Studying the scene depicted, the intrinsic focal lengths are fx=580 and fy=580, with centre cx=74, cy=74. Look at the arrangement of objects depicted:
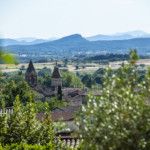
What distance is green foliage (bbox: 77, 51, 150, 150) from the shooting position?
10.1 metres

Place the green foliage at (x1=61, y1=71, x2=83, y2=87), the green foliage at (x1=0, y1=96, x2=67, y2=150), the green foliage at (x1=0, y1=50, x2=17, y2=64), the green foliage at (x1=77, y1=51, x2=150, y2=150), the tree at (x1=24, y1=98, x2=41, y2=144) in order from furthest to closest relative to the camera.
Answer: the green foliage at (x1=61, y1=71, x2=83, y2=87), the tree at (x1=24, y1=98, x2=41, y2=144), the green foliage at (x1=0, y1=96, x2=67, y2=150), the green foliage at (x1=77, y1=51, x2=150, y2=150), the green foliage at (x1=0, y1=50, x2=17, y2=64)

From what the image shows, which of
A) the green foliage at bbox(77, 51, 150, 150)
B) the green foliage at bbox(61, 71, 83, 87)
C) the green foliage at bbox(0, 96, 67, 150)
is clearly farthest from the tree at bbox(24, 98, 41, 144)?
the green foliage at bbox(61, 71, 83, 87)

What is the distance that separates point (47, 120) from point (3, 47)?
1939cm

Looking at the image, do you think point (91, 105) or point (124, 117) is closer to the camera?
point (124, 117)

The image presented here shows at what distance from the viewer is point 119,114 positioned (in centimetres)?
1037

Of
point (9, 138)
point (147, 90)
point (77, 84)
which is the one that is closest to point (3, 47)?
point (147, 90)

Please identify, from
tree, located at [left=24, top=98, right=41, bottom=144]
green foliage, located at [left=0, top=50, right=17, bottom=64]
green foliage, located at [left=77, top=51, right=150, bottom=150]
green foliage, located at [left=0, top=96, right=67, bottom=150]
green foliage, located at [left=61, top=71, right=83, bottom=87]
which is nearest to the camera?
green foliage, located at [left=0, top=50, right=17, bottom=64]

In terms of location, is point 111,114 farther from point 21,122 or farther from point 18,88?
point 18,88

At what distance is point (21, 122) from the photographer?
92.2 feet

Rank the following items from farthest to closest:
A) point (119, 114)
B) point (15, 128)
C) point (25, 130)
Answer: point (15, 128) < point (25, 130) < point (119, 114)

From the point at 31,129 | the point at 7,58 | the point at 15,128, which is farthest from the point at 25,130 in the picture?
the point at 7,58

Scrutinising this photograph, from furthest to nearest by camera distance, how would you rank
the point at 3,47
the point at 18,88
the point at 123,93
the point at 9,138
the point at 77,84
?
the point at 77,84 → the point at 18,88 → the point at 9,138 → the point at 123,93 → the point at 3,47

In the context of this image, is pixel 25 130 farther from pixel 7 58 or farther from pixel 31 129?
pixel 7 58

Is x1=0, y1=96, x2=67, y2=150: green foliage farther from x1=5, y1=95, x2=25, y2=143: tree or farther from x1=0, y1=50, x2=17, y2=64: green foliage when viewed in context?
x1=0, y1=50, x2=17, y2=64: green foliage
